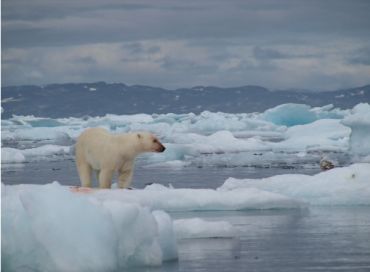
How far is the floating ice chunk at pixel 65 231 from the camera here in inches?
236

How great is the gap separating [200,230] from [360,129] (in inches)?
613

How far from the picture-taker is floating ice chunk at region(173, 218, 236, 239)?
7827 mm

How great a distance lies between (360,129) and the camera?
22.9 metres

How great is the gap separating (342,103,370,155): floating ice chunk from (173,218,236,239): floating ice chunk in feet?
47.5

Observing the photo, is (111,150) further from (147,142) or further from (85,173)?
(85,173)

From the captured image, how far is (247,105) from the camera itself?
362 ft

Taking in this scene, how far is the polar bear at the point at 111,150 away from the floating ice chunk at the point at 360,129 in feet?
38.5

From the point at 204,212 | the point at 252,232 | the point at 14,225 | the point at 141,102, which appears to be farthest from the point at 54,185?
the point at 141,102

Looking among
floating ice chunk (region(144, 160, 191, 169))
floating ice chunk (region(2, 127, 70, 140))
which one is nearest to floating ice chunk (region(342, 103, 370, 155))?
floating ice chunk (region(144, 160, 191, 169))

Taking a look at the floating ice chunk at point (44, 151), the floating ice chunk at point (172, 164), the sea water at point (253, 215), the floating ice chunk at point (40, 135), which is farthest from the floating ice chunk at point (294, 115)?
the floating ice chunk at point (172, 164)

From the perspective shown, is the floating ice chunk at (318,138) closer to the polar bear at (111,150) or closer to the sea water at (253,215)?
the sea water at (253,215)

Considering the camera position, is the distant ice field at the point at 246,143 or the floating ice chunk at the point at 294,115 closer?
the distant ice field at the point at 246,143

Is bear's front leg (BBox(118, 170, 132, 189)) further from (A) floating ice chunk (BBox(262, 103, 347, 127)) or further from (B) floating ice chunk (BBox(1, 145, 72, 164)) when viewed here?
(A) floating ice chunk (BBox(262, 103, 347, 127))

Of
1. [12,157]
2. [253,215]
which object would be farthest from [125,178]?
[12,157]
